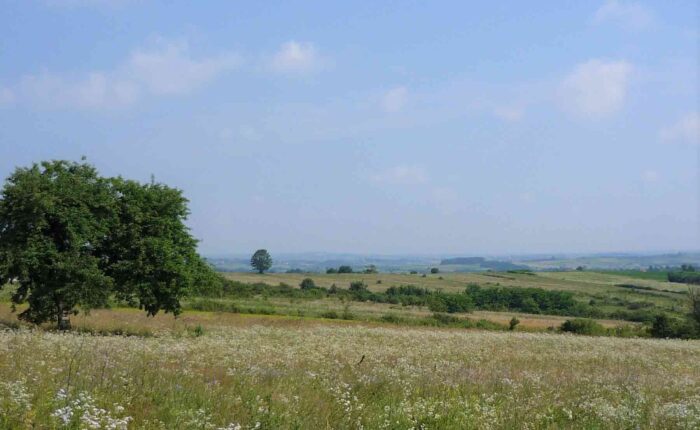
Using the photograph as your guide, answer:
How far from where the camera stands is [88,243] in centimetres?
2759

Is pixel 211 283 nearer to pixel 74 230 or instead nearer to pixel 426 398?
pixel 74 230

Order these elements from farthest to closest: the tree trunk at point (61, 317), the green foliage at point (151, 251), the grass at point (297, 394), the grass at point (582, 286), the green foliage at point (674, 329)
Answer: the grass at point (582, 286)
the green foliage at point (674, 329)
the green foliage at point (151, 251)
the tree trunk at point (61, 317)
the grass at point (297, 394)

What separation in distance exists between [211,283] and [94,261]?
6329mm

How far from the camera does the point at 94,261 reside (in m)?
26.8

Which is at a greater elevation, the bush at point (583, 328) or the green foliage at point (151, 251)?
the green foliage at point (151, 251)

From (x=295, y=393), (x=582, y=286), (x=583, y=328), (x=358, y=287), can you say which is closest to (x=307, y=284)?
(x=358, y=287)

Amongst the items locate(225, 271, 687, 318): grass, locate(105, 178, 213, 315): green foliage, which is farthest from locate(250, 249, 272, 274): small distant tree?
locate(105, 178, 213, 315): green foliage

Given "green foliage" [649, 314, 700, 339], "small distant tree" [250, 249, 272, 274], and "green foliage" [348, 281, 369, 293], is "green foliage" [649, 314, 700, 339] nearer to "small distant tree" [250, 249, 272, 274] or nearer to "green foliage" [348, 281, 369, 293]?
"green foliage" [348, 281, 369, 293]

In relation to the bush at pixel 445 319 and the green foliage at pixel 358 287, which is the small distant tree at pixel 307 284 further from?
the bush at pixel 445 319

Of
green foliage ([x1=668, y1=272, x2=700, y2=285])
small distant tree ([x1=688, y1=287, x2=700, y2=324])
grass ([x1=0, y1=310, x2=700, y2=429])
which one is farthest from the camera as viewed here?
green foliage ([x1=668, y1=272, x2=700, y2=285])

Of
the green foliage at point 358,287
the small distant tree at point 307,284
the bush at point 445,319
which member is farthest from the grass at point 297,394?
the small distant tree at point 307,284

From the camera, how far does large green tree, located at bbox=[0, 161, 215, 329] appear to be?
25969 millimetres

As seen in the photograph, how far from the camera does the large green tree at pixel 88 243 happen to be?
2597 cm

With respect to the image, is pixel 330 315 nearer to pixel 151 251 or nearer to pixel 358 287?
pixel 151 251
